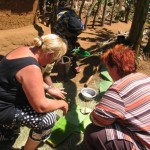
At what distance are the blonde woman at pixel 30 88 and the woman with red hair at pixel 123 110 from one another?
444 mm

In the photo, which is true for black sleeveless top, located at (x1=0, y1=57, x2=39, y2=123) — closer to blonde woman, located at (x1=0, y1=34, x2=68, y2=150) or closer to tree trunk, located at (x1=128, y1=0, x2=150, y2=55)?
blonde woman, located at (x1=0, y1=34, x2=68, y2=150)

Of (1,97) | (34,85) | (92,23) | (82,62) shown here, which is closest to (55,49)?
(34,85)

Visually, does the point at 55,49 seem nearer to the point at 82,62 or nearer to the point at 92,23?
the point at 82,62

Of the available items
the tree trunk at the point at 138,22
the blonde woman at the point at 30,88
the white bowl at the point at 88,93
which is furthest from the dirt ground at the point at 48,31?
the blonde woman at the point at 30,88

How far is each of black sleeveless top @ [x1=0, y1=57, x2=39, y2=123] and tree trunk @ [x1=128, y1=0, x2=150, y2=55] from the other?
9.36 ft

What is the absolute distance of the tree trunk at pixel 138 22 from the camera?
16.0ft

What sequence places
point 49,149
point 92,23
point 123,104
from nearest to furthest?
point 123,104
point 49,149
point 92,23

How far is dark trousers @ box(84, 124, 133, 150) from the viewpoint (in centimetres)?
261

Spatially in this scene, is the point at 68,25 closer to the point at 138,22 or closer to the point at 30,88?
the point at 138,22

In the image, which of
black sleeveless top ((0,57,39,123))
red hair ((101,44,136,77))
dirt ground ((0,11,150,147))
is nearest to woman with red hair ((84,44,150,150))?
red hair ((101,44,136,77))

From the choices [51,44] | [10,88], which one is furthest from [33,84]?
[51,44]

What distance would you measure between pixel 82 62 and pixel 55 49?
96.2 inches

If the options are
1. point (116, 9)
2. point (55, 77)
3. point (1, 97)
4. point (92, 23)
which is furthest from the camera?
point (116, 9)

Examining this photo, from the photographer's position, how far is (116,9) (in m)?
8.05
